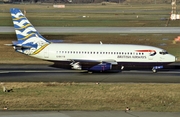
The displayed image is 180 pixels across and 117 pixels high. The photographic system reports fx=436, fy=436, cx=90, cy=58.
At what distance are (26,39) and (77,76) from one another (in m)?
8.90

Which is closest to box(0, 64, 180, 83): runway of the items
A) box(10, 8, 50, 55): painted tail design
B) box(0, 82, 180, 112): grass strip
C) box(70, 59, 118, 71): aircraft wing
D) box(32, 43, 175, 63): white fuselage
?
box(70, 59, 118, 71): aircraft wing

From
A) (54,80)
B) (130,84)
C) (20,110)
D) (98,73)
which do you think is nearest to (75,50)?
(98,73)

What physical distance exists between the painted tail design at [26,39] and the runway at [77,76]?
2.39 meters

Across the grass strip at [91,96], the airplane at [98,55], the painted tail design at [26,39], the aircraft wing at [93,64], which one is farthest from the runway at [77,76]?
the grass strip at [91,96]

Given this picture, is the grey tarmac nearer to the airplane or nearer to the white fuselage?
the airplane

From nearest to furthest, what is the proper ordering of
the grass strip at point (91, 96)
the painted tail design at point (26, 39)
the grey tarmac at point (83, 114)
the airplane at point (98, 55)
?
1. the grey tarmac at point (83, 114)
2. the grass strip at point (91, 96)
3. the airplane at point (98, 55)
4. the painted tail design at point (26, 39)

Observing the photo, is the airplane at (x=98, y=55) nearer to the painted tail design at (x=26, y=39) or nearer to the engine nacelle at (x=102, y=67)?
the painted tail design at (x=26, y=39)

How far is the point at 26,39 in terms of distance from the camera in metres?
51.5

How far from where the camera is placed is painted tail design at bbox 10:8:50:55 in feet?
166

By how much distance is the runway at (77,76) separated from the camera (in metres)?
43.9

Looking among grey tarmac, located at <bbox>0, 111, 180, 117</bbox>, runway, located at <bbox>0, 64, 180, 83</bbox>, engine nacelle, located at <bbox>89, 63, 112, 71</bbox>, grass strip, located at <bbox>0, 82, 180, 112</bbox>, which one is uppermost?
grey tarmac, located at <bbox>0, 111, 180, 117</bbox>

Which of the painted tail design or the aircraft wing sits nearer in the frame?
the aircraft wing

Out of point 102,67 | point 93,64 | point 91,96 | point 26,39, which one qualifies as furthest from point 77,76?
point 91,96

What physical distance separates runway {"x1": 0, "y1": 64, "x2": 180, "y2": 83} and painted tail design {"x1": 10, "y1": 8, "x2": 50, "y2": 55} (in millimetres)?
2389
